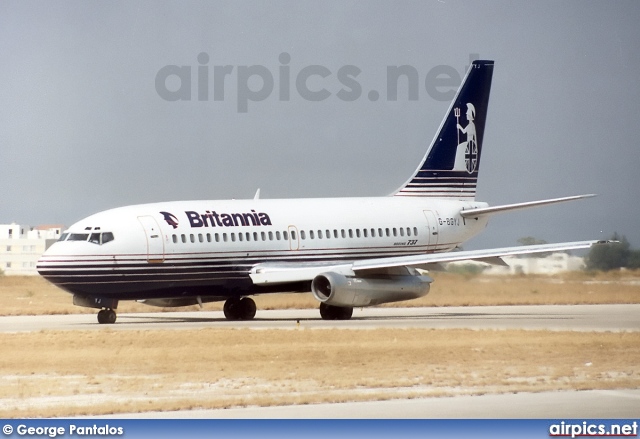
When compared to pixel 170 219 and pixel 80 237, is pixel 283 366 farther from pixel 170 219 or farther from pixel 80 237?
pixel 170 219

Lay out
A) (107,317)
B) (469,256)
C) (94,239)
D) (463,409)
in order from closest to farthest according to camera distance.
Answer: (463,409), (94,239), (107,317), (469,256)

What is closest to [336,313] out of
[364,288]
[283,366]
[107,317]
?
[364,288]

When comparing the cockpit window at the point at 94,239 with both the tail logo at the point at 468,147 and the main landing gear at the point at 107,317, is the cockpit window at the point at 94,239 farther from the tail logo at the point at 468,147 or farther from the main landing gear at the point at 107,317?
the tail logo at the point at 468,147

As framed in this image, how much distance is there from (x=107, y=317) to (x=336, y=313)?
23.5 feet

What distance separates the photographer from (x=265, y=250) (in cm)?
4384

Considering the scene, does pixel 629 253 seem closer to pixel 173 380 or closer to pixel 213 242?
pixel 213 242

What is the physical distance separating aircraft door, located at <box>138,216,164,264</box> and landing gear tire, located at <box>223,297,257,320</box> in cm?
379

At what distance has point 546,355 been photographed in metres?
29.1

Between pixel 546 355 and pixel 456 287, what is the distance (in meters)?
20.7

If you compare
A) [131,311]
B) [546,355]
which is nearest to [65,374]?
[546,355]

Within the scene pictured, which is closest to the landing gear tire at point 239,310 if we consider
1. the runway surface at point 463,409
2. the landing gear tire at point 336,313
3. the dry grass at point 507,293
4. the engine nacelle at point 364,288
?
the landing gear tire at point 336,313

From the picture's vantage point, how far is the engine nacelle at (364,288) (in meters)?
41.5

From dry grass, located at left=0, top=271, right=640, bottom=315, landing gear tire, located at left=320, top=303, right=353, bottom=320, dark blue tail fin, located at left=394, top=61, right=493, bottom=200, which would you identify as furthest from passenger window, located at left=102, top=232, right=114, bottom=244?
dark blue tail fin, located at left=394, top=61, right=493, bottom=200

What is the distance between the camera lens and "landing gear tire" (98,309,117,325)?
132ft
